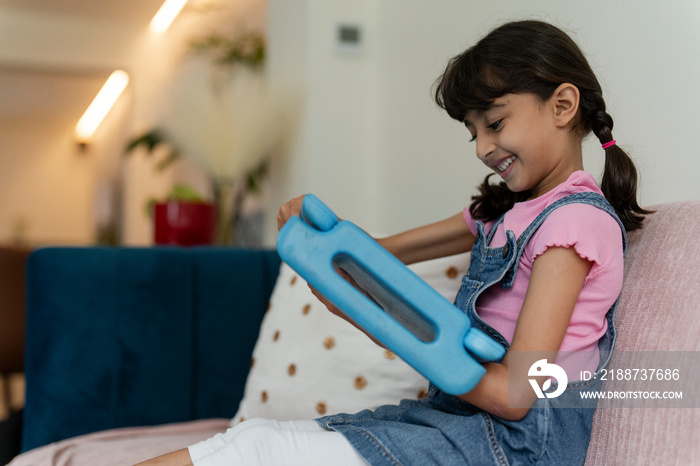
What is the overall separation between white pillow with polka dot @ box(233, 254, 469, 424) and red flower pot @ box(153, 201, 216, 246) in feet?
3.04

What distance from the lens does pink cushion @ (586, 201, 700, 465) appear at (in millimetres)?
687

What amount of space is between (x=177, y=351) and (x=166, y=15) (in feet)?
10.7

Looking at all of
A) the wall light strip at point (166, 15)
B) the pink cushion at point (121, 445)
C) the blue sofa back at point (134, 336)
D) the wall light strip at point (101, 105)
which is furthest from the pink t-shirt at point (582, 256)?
the wall light strip at point (101, 105)

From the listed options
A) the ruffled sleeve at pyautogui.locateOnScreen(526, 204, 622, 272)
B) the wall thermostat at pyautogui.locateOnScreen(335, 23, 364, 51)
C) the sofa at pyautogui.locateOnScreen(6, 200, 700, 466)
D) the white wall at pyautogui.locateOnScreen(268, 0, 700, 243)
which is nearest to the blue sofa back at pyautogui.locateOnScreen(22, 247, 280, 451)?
the sofa at pyautogui.locateOnScreen(6, 200, 700, 466)

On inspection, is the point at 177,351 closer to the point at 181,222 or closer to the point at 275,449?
the point at 275,449

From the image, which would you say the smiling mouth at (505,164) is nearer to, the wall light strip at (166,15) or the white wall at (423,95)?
the white wall at (423,95)

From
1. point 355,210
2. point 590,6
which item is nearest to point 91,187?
point 355,210

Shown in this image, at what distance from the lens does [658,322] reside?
0.76 metres

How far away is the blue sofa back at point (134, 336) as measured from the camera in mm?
Answer: 1197

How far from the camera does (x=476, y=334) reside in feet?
2.06

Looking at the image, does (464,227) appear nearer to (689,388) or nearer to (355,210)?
(689,388)

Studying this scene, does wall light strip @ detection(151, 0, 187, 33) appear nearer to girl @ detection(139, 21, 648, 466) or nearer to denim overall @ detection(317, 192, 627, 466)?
girl @ detection(139, 21, 648, 466)

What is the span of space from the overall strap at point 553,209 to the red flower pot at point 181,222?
4.70ft

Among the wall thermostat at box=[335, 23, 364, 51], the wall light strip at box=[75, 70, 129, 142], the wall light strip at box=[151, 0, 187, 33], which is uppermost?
the wall light strip at box=[151, 0, 187, 33]
